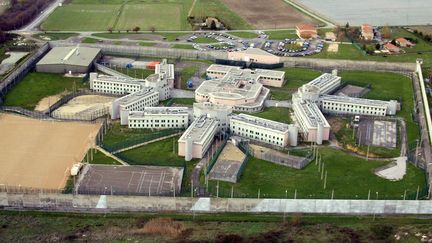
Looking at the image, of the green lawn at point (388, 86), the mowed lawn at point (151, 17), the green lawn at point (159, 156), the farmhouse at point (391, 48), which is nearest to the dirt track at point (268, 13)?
the mowed lawn at point (151, 17)

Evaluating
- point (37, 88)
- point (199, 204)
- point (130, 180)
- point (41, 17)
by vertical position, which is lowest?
point (199, 204)

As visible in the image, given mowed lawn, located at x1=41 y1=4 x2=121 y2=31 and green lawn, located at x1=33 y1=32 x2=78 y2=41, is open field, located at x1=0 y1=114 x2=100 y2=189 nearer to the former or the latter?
green lawn, located at x1=33 y1=32 x2=78 y2=41

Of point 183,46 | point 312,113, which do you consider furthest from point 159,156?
point 183,46

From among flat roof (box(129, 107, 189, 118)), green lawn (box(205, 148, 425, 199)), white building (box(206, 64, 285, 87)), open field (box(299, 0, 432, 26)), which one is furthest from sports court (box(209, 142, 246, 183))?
open field (box(299, 0, 432, 26))

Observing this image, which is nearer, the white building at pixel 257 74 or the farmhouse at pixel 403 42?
the white building at pixel 257 74

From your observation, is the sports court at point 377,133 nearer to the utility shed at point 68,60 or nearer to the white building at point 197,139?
the white building at point 197,139

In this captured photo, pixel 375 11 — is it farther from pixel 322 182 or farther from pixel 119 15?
pixel 322 182
